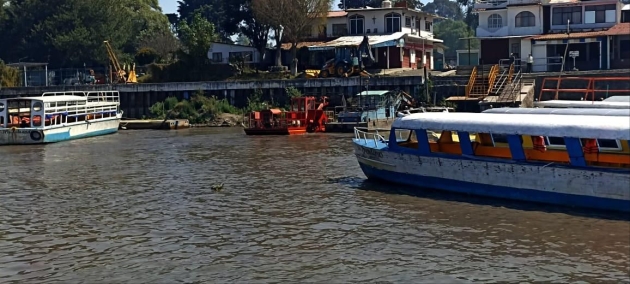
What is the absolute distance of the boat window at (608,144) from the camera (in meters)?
20.2

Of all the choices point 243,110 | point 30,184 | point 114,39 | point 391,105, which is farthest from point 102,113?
point 114,39

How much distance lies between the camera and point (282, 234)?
1877cm

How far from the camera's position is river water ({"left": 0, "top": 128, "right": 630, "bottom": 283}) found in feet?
50.8

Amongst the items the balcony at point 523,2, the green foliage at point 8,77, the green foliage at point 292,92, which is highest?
the balcony at point 523,2

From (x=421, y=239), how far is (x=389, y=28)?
173 ft

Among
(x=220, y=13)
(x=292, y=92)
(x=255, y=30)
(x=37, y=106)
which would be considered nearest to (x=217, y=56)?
(x=255, y=30)

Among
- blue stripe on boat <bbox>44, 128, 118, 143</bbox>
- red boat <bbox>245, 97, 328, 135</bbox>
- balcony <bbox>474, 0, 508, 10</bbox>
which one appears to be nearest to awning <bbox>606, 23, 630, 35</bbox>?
balcony <bbox>474, 0, 508, 10</bbox>

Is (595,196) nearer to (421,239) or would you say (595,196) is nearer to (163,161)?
(421,239)

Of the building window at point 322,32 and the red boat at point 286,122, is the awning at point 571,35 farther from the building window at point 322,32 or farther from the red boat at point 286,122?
the building window at point 322,32

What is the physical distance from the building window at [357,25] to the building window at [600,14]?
19.8m

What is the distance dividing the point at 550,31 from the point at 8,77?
4545 cm

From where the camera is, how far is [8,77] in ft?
236

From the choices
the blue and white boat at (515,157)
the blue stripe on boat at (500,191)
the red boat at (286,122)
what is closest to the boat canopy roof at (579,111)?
the blue and white boat at (515,157)

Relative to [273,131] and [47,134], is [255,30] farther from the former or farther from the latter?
[47,134]
